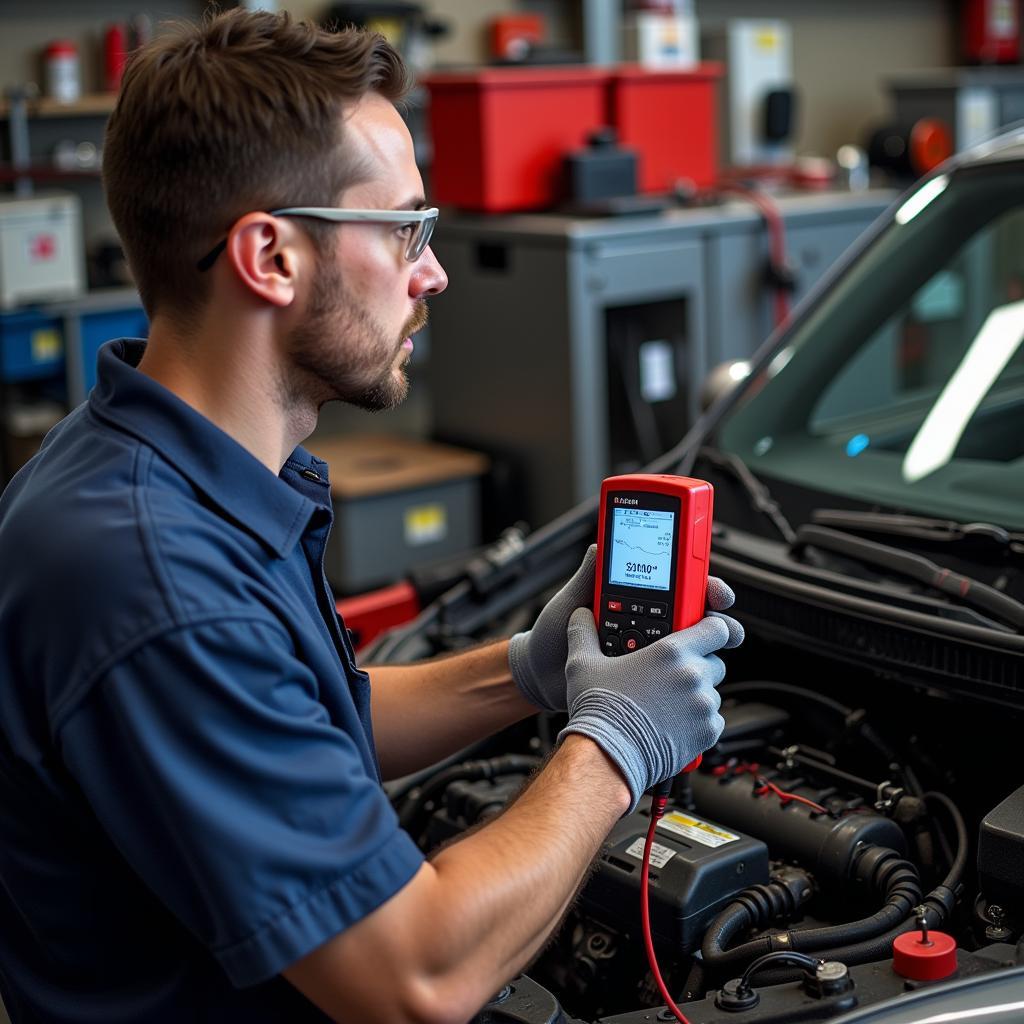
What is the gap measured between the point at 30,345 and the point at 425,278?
12.4 feet

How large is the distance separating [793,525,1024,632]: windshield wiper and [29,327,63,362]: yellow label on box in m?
3.63

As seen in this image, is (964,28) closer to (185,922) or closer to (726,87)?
(726,87)

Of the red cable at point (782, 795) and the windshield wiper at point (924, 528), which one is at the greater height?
the windshield wiper at point (924, 528)

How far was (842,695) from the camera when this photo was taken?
2006 millimetres

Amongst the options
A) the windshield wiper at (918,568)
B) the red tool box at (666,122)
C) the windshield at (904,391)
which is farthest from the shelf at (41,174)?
Answer: the windshield wiper at (918,568)

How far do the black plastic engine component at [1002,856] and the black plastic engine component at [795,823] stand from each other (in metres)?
0.16

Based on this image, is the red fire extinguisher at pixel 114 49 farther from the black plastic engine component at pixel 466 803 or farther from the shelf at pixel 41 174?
the black plastic engine component at pixel 466 803

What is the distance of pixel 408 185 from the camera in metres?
1.47

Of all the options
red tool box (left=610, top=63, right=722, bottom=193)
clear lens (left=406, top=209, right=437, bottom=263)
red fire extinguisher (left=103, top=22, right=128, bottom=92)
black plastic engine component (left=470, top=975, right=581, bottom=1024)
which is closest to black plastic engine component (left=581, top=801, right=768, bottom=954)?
black plastic engine component (left=470, top=975, right=581, bottom=1024)

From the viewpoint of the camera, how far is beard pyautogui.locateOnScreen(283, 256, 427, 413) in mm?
1414

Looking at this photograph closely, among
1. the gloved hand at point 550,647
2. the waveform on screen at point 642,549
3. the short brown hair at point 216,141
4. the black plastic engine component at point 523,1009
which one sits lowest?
the black plastic engine component at point 523,1009

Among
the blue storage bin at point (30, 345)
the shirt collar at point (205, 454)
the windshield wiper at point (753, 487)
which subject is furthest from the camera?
the blue storage bin at point (30, 345)

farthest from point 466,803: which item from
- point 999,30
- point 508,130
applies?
point 999,30

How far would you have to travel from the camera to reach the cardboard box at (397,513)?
4.19 meters
